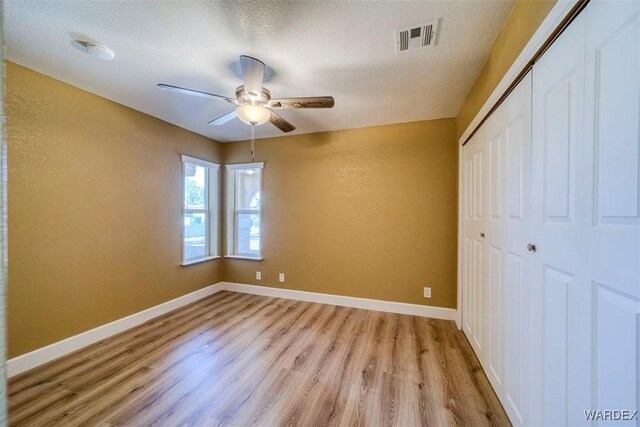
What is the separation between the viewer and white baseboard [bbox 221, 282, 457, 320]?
2.80 m

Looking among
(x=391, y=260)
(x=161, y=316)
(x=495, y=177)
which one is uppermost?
(x=495, y=177)

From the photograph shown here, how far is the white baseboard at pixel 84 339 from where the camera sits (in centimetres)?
181

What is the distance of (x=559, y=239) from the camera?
94 cm

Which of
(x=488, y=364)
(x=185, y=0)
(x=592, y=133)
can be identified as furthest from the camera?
(x=488, y=364)

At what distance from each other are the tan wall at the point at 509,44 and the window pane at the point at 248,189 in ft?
9.68

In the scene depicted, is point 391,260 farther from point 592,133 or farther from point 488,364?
point 592,133

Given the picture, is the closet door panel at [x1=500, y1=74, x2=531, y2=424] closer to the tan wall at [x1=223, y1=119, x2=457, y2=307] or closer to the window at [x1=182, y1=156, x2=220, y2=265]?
the tan wall at [x1=223, y1=119, x2=457, y2=307]

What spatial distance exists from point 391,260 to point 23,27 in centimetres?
365

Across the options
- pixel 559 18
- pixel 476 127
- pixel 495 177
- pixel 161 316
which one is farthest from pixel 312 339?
pixel 559 18

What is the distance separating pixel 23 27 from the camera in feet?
4.74

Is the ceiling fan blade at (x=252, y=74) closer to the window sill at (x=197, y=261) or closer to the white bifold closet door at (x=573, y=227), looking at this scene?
the white bifold closet door at (x=573, y=227)

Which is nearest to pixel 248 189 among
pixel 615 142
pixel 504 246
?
pixel 504 246

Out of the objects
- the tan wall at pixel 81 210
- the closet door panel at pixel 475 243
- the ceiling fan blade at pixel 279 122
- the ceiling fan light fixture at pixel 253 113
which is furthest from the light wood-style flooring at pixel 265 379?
the ceiling fan blade at pixel 279 122

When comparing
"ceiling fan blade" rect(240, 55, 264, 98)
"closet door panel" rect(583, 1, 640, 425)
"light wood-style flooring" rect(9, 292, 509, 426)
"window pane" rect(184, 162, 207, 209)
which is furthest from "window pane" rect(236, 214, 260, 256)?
"closet door panel" rect(583, 1, 640, 425)
